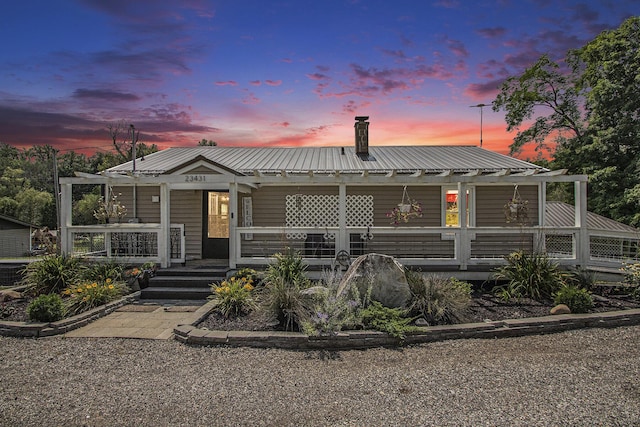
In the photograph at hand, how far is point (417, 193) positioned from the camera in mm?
11914

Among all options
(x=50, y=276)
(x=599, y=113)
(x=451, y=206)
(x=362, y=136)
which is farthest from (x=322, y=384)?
(x=599, y=113)

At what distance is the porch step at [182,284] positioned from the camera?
7.87m

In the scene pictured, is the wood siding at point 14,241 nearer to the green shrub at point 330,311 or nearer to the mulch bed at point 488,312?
the mulch bed at point 488,312

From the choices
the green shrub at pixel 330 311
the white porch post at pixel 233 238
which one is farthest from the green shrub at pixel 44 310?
the green shrub at pixel 330 311

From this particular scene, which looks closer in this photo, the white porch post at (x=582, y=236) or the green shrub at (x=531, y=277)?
the green shrub at (x=531, y=277)

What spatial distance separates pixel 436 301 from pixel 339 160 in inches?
311

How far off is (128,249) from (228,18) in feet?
21.7

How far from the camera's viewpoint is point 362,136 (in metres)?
13.8

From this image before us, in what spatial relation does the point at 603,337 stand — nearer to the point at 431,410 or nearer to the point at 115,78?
the point at 431,410

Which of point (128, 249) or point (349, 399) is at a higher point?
point (128, 249)

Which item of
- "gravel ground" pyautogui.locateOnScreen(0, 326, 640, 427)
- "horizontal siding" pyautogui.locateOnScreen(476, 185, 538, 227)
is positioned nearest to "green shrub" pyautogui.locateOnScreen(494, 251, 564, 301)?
"gravel ground" pyautogui.locateOnScreen(0, 326, 640, 427)

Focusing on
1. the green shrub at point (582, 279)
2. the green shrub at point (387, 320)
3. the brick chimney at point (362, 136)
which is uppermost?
the brick chimney at point (362, 136)

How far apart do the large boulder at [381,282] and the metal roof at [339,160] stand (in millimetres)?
5520

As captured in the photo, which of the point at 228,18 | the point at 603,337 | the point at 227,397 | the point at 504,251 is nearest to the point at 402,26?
the point at 228,18
